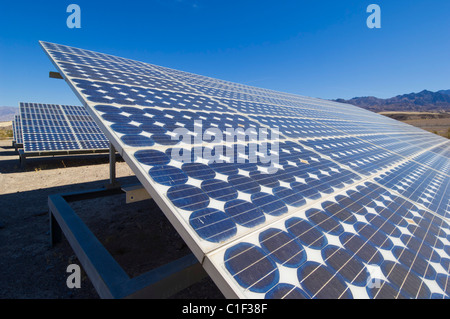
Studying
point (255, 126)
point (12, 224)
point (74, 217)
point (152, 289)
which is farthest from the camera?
point (12, 224)

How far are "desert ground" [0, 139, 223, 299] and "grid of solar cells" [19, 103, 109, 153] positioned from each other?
3.14m

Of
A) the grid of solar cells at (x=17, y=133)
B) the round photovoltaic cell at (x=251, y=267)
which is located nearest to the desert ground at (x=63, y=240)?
the round photovoltaic cell at (x=251, y=267)

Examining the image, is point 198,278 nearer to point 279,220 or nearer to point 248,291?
point 279,220

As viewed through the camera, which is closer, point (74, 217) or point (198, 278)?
point (198, 278)

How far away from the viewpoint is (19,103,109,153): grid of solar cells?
1580 centimetres

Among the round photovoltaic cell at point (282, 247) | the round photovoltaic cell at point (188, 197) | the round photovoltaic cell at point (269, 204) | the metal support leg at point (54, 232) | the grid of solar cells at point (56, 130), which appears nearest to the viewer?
the round photovoltaic cell at point (282, 247)

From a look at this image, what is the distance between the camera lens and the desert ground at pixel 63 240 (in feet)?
18.5

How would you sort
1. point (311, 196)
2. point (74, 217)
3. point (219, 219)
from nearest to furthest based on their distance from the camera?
point (219, 219) → point (311, 196) → point (74, 217)

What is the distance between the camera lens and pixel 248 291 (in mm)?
1928

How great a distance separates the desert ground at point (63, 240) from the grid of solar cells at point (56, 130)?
3.14m

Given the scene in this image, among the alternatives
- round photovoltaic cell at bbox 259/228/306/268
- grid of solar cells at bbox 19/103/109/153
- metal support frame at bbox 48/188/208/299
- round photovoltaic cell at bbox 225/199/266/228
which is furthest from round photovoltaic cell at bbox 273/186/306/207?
grid of solar cells at bbox 19/103/109/153

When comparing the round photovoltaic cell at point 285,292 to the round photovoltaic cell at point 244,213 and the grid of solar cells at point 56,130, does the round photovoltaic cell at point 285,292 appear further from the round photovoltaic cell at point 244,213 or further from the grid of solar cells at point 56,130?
the grid of solar cells at point 56,130

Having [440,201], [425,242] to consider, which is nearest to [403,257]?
[425,242]
